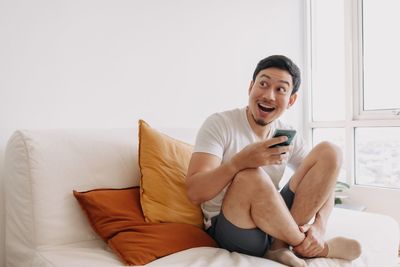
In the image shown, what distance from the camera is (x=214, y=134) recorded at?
1.40 meters

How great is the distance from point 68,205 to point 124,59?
0.88m

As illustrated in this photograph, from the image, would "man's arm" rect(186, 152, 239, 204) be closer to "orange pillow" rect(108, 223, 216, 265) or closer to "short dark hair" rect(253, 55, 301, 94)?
"orange pillow" rect(108, 223, 216, 265)

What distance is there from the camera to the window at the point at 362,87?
A: 268 cm

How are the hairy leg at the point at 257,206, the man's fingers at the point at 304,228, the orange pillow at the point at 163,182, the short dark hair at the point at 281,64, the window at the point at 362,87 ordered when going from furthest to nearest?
the window at the point at 362,87 < the short dark hair at the point at 281,64 < the orange pillow at the point at 163,182 < the man's fingers at the point at 304,228 < the hairy leg at the point at 257,206

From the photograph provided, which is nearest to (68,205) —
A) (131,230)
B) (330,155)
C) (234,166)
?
(131,230)

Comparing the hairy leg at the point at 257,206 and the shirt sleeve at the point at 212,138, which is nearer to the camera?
the hairy leg at the point at 257,206

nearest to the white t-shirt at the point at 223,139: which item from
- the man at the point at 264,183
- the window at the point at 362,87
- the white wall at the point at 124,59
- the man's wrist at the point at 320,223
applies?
the man at the point at 264,183

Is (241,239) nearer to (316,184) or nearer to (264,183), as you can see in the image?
(264,183)

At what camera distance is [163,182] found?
144 centimetres

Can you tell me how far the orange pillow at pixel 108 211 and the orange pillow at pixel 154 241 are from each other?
33mm

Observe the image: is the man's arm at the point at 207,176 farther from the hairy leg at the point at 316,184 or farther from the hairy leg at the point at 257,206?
the hairy leg at the point at 316,184

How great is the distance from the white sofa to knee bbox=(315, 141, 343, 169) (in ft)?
1.07

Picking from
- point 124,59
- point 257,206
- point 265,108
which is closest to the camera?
point 257,206

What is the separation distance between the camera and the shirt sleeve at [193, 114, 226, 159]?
1.36m
